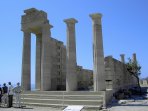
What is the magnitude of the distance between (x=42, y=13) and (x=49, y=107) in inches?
532

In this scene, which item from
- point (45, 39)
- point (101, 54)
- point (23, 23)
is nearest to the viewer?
point (101, 54)

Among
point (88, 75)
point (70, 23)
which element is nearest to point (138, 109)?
point (70, 23)

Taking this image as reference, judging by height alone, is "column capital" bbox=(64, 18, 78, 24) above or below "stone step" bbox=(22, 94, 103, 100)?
above

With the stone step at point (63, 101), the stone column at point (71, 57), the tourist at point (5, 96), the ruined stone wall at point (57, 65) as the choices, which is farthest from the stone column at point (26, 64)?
the stone column at point (71, 57)

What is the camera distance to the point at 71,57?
2720cm

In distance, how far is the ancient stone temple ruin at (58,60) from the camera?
24844 mm

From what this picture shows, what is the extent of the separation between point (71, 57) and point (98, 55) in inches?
152

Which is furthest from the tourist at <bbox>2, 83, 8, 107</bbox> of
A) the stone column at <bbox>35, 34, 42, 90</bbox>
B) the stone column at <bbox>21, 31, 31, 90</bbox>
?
the stone column at <bbox>35, 34, 42, 90</bbox>

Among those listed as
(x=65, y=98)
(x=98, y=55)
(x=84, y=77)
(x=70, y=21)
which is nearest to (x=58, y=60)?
(x=84, y=77)

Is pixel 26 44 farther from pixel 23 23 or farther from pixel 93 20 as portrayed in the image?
pixel 93 20

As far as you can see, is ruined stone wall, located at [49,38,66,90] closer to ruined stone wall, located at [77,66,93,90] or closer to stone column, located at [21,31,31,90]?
stone column, located at [21,31,31,90]

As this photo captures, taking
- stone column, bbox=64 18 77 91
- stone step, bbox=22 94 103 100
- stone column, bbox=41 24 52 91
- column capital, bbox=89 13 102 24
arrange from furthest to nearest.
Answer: stone column, bbox=41 24 52 91 < stone column, bbox=64 18 77 91 < column capital, bbox=89 13 102 24 < stone step, bbox=22 94 103 100

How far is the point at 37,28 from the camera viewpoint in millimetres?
31719

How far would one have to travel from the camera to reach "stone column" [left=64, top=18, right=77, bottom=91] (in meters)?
26.6
